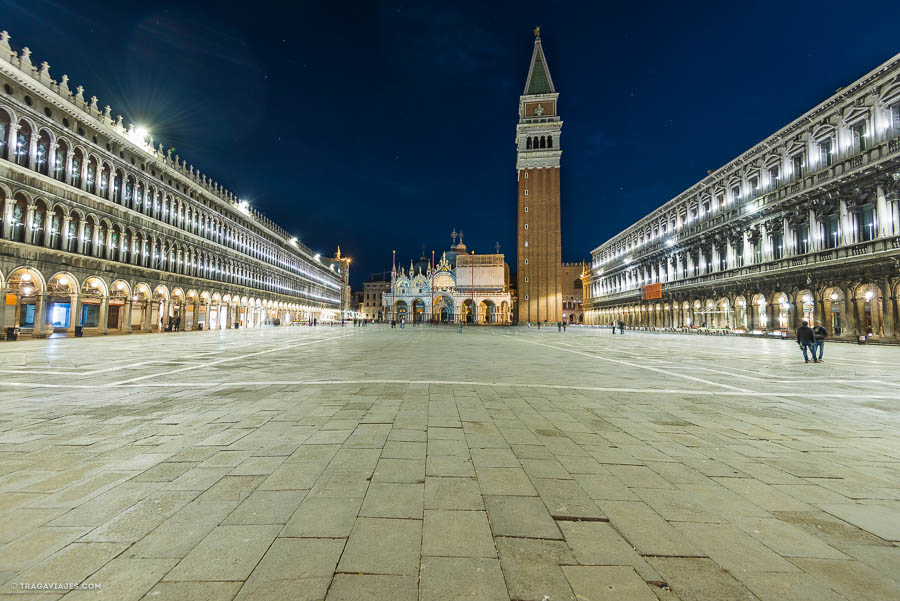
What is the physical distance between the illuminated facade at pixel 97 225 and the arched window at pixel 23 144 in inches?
2.2

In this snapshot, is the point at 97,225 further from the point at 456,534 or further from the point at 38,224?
the point at 456,534

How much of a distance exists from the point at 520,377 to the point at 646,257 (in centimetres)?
4883

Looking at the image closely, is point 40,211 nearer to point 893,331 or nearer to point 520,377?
point 520,377

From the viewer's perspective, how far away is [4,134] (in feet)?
66.0

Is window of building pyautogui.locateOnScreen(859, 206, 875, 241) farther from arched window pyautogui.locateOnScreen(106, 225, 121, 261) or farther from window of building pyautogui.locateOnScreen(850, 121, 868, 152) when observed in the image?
arched window pyautogui.locateOnScreen(106, 225, 121, 261)

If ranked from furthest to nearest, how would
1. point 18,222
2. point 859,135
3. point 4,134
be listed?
1. point 859,135
2. point 18,222
3. point 4,134

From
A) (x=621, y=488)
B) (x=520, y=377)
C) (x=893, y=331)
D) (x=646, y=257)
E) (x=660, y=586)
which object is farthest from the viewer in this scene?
(x=646, y=257)

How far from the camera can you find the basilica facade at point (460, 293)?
88.2 m

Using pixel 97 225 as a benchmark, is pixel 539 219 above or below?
above

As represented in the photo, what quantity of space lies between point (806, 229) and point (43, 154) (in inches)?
1880

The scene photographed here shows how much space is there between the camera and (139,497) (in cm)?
300

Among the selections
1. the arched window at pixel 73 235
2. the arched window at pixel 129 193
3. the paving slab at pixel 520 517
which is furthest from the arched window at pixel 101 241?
the paving slab at pixel 520 517

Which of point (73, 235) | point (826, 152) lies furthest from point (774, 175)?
point (73, 235)

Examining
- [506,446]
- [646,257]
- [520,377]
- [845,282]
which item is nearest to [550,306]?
[646,257]
